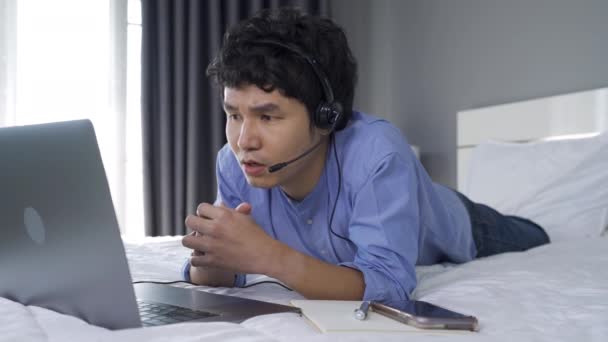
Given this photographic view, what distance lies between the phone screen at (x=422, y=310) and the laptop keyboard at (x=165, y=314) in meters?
0.26

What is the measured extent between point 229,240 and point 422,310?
12.1 inches

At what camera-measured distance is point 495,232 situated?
1.58 metres

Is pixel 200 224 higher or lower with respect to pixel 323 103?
lower

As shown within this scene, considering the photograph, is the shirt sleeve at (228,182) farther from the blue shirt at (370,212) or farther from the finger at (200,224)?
the finger at (200,224)

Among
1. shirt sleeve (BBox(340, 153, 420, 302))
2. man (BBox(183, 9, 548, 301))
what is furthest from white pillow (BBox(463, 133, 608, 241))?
shirt sleeve (BBox(340, 153, 420, 302))

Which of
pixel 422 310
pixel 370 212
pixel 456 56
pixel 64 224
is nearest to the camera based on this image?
pixel 64 224

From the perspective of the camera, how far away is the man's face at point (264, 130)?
3.35 feet

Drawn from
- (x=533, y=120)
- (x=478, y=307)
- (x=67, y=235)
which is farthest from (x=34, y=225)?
(x=533, y=120)

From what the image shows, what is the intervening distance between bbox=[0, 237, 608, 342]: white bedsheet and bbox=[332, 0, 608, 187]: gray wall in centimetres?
108

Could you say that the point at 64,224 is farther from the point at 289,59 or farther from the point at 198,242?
the point at 289,59

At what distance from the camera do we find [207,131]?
3.21 m

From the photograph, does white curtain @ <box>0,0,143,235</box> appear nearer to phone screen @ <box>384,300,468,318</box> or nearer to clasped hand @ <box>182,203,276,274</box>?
clasped hand @ <box>182,203,276,274</box>

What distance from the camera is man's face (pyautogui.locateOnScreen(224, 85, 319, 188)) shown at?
102 cm

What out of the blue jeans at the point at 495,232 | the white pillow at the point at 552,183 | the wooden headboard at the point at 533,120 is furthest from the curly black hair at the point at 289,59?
the wooden headboard at the point at 533,120
